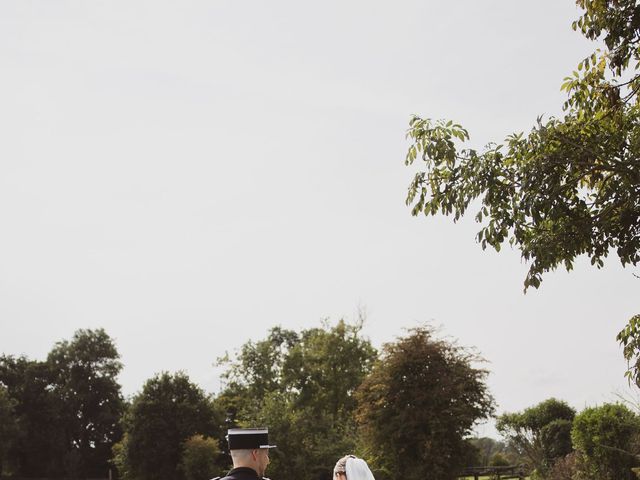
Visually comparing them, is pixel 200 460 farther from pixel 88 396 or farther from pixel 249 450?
pixel 249 450

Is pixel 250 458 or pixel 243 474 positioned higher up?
pixel 250 458

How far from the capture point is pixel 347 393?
4944cm

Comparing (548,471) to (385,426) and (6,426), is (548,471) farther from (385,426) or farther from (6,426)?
(6,426)

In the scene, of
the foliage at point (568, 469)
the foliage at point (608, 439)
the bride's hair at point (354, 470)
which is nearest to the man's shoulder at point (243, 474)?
the bride's hair at point (354, 470)

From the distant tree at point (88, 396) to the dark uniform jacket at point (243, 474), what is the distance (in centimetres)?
6886

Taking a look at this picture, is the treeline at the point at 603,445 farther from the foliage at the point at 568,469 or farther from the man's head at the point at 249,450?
the man's head at the point at 249,450

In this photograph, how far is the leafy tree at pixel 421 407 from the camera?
83.9ft

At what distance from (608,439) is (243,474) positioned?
17.0m

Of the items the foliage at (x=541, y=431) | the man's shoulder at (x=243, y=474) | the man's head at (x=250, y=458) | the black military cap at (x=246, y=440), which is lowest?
the man's shoulder at (x=243, y=474)

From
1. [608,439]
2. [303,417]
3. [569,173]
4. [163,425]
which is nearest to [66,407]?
[163,425]

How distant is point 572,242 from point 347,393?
39.9 meters

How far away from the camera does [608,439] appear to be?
19.7 meters

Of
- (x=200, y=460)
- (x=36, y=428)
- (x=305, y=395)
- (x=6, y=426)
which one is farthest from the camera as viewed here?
(x=36, y=428)

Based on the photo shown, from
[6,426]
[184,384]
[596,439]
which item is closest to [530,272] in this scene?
[596,439]
